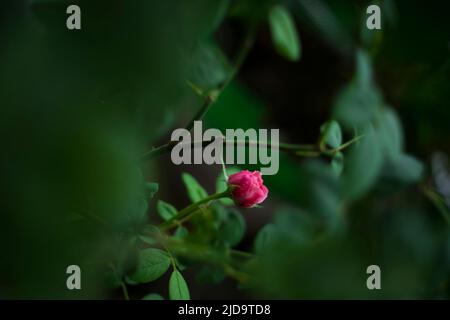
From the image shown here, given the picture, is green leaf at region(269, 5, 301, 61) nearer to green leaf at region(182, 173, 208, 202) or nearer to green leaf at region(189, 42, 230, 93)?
green leaf at region(189, 42, 230, 93)

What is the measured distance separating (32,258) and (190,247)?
20 cm

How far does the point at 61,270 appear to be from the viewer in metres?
0.16

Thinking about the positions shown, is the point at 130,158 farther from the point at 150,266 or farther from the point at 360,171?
the point at 150,266

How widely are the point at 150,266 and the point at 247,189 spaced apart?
0.40 feet

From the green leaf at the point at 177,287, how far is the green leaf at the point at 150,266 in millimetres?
13

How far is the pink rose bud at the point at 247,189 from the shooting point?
19.2 inches

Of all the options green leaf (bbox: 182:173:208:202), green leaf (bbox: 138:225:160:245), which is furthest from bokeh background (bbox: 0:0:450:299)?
green leaf (bbox: 182:173:208:202)

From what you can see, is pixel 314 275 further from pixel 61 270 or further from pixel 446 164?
pixel 446 164

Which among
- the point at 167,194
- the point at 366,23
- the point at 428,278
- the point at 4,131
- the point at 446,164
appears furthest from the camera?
the point at 167,194

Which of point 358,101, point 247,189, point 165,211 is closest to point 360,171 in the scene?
point 358,101

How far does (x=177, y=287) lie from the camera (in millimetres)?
511

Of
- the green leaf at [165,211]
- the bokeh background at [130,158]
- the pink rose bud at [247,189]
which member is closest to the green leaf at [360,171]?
the bokeh background at [130,158]

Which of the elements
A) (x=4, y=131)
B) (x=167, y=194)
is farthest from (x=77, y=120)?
(x=167, y=194)

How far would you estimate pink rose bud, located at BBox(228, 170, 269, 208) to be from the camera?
0.49m
